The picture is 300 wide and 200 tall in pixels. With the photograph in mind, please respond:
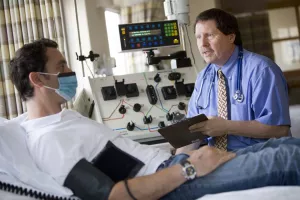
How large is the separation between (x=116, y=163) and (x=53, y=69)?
Answer: 1.62 ft

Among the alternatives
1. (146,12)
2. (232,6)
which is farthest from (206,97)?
(146,12)

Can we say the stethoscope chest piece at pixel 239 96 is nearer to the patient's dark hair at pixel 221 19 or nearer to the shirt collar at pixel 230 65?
the shirt collar at pixel 230 65

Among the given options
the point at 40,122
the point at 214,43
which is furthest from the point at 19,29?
the point at 40,122

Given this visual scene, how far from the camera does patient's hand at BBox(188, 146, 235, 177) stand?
1.39 m

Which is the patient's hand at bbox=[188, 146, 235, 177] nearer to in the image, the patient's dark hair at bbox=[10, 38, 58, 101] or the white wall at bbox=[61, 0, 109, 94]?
the patient's dark hair at bbox=[10, 38, 58, 101]

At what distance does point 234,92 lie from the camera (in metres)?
2.09

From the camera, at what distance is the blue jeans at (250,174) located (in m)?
1.34

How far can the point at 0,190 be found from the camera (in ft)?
4.47

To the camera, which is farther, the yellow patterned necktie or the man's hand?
the yellow patterned necktie

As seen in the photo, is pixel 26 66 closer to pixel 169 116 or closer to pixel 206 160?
pixel 206 160

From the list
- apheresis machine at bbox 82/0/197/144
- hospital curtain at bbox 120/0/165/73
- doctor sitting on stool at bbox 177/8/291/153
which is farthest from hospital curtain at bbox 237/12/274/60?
doctor sitting on stool at bbox 177/8/291/153

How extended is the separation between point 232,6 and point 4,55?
2.33 meters

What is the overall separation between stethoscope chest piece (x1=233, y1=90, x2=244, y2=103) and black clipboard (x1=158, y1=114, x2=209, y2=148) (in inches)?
9.3

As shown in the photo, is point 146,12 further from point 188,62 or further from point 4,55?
point 188,62
